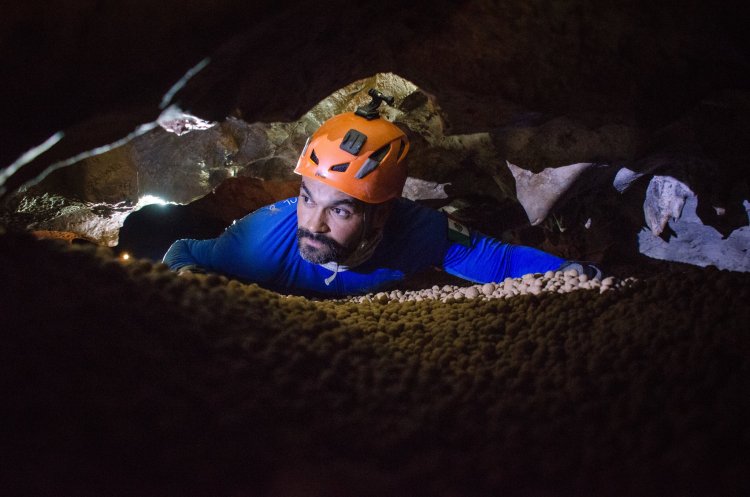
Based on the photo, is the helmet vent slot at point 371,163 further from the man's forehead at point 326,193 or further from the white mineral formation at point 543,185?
the white mineral formation at point 543,185

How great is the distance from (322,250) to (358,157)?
0.67 meters

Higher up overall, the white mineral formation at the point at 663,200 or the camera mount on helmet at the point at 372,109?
the camera mount on helmet at the point at 372,109

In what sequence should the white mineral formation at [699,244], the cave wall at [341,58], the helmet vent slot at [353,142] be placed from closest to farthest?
1. the cave wall at [341,58]
2. the helmet vent slot at [353,142]
3. the white mineral formation at [699,244]

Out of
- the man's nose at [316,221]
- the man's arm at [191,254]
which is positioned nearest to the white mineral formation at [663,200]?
the man's nose at [316,221]

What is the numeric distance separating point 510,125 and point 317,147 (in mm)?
1269

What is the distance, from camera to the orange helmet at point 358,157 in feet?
9.95

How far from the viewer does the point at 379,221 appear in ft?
11.0

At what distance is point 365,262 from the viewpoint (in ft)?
11.6

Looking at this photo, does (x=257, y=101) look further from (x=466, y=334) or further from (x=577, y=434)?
(x=577, y=434)

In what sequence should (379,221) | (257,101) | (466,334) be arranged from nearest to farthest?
(466,334) → (257,101) → (379,221)

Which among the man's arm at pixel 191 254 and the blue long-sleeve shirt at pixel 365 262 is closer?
the man's arm at pixel 191 254

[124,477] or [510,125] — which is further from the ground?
[510,125]

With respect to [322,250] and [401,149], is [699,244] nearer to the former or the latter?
[401,149]

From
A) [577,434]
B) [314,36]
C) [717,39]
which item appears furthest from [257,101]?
→ [717,39]
